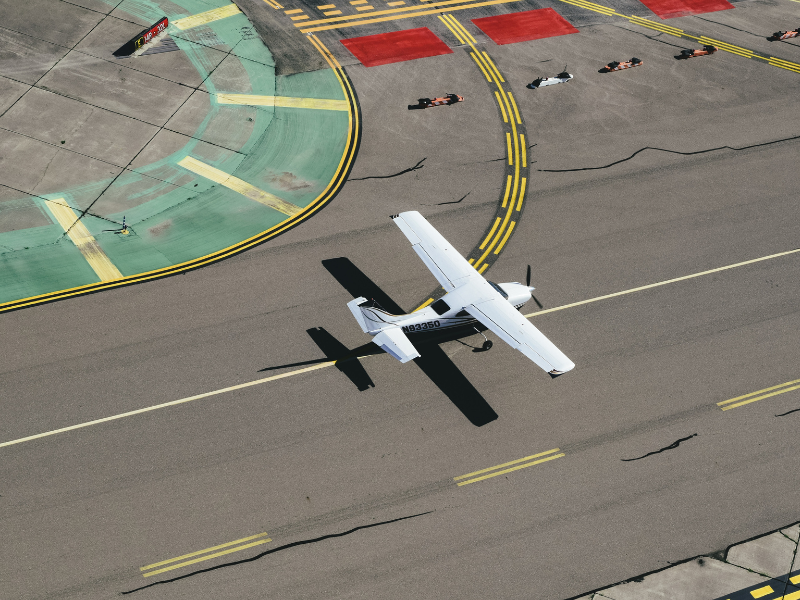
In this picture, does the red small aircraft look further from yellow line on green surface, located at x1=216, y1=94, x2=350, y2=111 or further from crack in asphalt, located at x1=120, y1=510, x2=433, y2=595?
crack in asphalt, located at x1=120, y1=510, x2=433, y2=595

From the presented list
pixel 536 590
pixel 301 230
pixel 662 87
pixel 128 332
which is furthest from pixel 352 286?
pixel 662 87

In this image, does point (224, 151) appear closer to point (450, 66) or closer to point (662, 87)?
point (450, 66)

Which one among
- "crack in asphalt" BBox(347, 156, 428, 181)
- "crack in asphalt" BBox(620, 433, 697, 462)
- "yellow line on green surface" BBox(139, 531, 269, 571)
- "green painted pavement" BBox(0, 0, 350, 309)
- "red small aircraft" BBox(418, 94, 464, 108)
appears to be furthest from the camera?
"red small aircraft" BBox(418, 94, 464, 108)

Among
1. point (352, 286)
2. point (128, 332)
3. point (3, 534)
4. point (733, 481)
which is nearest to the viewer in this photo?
point (3, 534)

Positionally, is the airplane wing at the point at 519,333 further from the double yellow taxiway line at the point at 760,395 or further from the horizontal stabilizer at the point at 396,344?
the double yellow taxiway line at the point at 760,395

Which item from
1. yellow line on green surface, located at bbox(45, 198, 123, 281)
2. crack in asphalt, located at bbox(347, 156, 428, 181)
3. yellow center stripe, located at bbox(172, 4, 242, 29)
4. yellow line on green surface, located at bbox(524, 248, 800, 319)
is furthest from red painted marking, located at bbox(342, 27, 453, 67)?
yellow line on green surface, located at bbox(524, 248, 800, 319)

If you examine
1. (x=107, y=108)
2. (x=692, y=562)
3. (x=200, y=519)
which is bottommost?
(x=692, y=562)
